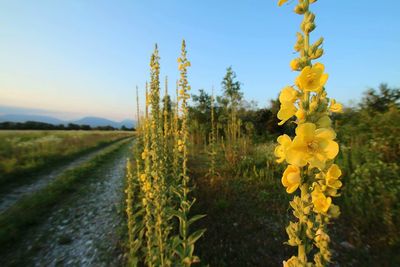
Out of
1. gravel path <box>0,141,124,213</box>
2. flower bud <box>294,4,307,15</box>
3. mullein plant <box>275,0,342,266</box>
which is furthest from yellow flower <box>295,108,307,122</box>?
gravel path <box>0,141,124,213</box>

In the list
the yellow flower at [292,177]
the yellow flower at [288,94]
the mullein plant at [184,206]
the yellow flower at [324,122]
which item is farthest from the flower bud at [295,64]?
the mullein plant at [184,206]

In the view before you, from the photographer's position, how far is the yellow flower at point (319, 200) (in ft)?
4.64

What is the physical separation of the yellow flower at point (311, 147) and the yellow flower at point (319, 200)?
7.3 inches

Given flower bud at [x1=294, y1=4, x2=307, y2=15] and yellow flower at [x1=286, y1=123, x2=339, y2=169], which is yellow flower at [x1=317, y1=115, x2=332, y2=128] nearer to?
yellow flower at [x1=286, y1=123, x2=339, y2=169]

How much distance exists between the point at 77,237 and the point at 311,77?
576cm

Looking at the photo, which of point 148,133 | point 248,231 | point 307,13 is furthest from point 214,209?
point 307,13

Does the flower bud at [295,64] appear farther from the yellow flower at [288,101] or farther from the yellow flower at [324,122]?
the yellow flower at [324,122]

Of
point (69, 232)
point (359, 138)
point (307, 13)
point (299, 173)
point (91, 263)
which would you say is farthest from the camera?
point (359, 138)

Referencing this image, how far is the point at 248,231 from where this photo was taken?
4953 millimetres

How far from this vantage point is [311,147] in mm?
1401

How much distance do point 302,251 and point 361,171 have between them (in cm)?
525

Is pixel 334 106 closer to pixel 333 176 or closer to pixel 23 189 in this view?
pixel 333 176

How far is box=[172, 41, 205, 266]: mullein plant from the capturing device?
3.56m

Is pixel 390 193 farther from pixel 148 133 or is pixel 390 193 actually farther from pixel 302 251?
pixel 148 133
